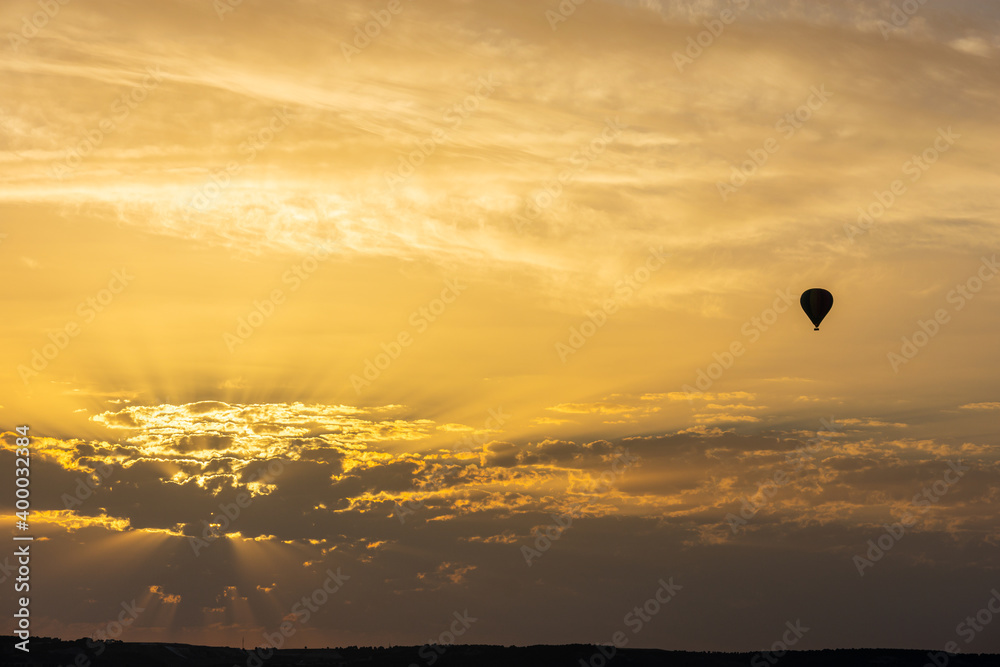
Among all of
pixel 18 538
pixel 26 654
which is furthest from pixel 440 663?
pixel 18 538

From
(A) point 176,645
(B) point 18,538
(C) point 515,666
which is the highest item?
(A) point 176,645

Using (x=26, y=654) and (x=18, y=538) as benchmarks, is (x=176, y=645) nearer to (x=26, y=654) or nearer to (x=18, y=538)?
(x=26, y=654)

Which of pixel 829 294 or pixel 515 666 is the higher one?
pixel 829 294

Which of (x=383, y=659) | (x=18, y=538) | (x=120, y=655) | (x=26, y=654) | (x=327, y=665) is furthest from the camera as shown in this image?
(x=383, y=659)

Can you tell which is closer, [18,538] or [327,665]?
[18,538]

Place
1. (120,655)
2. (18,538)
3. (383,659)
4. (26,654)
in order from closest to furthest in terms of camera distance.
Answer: (18,538), (26,654), (120,655), (383,659)

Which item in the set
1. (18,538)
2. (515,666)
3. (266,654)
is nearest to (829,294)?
(18,538)

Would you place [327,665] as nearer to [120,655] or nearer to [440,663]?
[440,663]
